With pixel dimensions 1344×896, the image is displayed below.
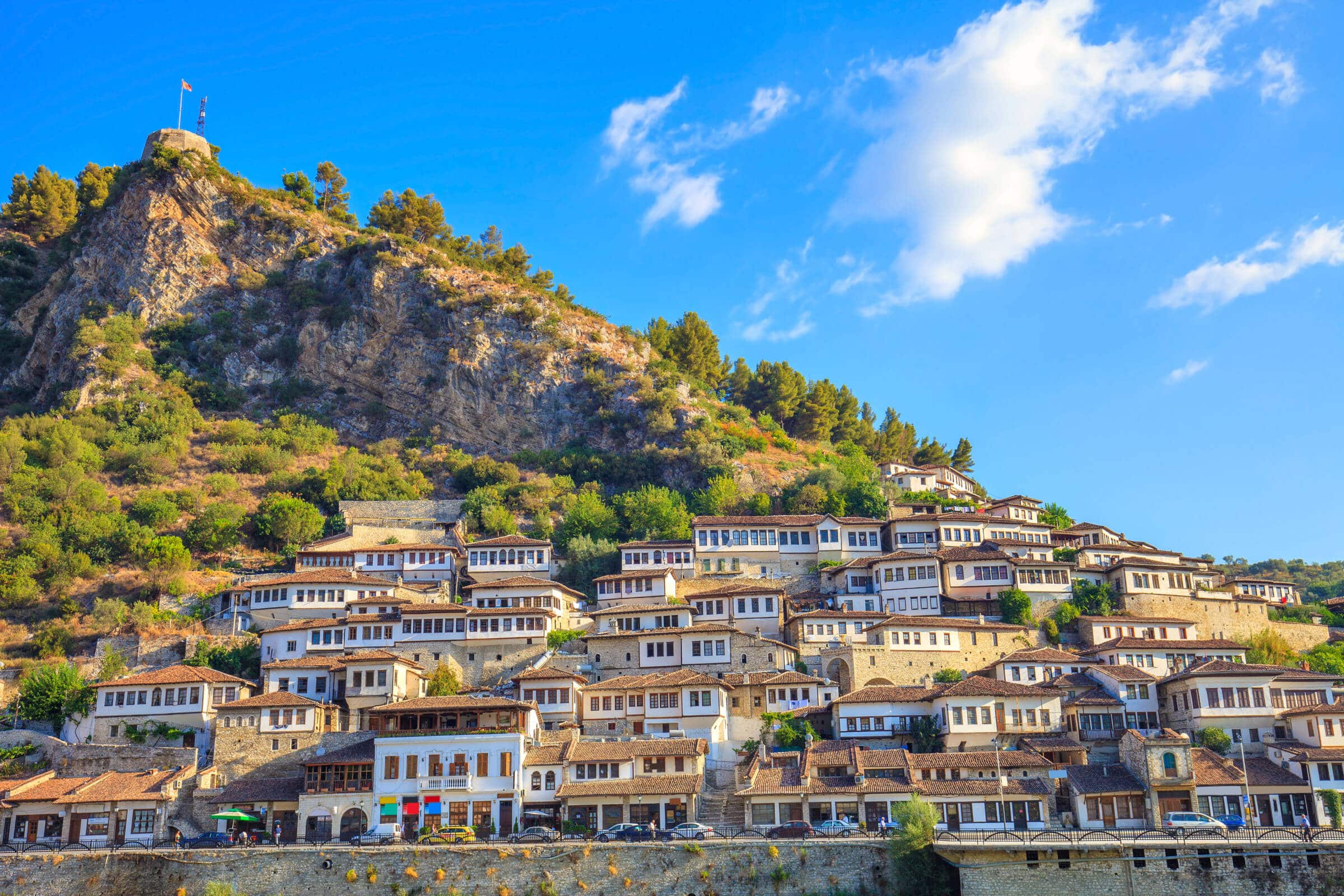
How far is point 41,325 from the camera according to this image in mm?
99500

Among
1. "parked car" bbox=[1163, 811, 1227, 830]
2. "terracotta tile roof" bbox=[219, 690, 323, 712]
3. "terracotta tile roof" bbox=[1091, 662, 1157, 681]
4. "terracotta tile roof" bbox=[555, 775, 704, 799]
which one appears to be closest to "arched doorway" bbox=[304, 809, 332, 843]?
"terracotta tile roof" bbox=[219, 690, 323, 712]

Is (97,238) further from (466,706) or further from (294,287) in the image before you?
(466,706)

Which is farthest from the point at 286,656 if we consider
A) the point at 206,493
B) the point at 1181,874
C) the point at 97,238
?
the point at 97,238

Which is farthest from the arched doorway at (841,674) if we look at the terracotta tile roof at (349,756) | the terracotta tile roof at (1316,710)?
the terracotta tile roof at (349,756)

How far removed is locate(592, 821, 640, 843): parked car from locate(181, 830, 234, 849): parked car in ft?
44.8

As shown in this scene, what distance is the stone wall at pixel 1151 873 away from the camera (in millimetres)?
36344

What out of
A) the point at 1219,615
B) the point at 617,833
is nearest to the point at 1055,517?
the point at 1219,615

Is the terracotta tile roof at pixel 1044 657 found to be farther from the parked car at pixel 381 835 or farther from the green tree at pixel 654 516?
the parked car at pixel 381 835

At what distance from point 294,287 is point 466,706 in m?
68.0

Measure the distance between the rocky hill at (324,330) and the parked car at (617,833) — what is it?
4957 centimetres

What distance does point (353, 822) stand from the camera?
44.1 meters

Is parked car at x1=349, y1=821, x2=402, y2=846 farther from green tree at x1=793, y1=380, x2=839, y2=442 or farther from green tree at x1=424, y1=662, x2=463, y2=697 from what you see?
green tree at x1=793, y1=380, x2=839, y2=442

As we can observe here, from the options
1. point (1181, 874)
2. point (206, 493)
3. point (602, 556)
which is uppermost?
point (206, 493)

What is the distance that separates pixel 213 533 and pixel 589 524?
2343cm
